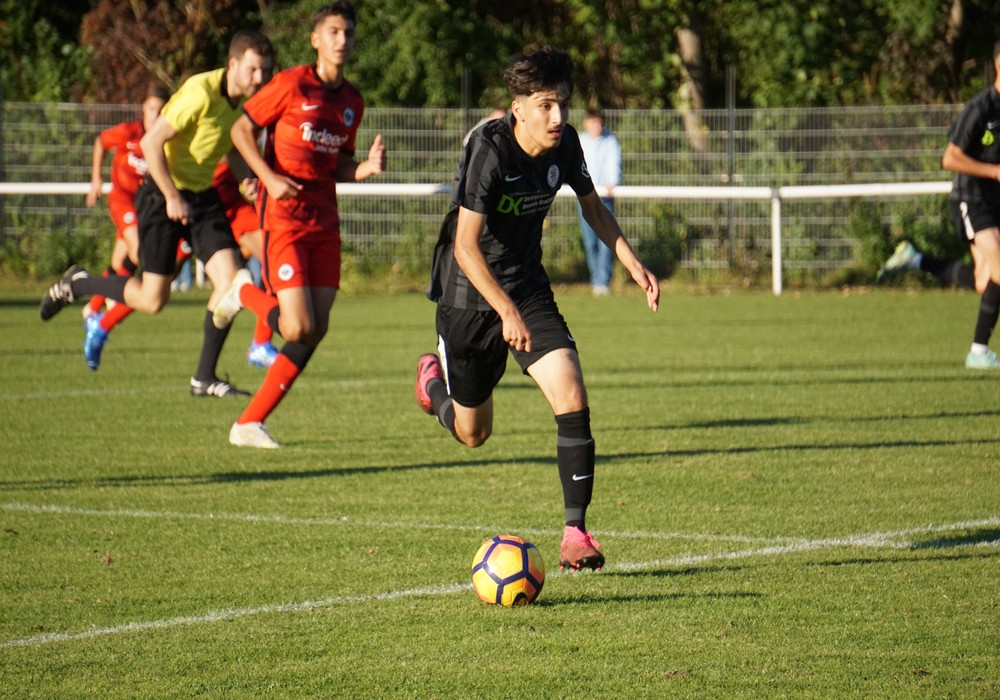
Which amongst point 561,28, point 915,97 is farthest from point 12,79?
point 915,97

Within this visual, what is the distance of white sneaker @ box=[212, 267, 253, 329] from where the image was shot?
29.6 ft

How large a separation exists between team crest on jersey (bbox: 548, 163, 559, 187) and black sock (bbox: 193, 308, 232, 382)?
4.56m

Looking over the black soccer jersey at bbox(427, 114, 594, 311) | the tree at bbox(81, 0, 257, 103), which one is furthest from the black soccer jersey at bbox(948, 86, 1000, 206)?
the tree at bbox(81, 0, 257, 103)

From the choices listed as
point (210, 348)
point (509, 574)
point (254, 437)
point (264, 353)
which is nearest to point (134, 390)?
point (264, 353)

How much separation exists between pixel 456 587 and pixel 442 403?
1.52 metres

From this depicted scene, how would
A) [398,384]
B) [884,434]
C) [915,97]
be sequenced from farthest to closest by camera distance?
[915,97] → [398,384] → [884,434]

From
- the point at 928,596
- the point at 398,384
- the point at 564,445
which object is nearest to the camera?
the point at 928,596

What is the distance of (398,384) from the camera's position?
11.1 metres

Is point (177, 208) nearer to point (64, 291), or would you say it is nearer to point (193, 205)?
point (193, 205)

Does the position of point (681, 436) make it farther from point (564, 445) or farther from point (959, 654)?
point (959, 654)

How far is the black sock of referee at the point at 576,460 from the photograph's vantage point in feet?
17.2

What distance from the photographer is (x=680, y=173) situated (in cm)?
2077

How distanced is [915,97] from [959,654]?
Answer: 912 inches

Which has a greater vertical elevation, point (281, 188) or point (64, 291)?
point (281, 188)
